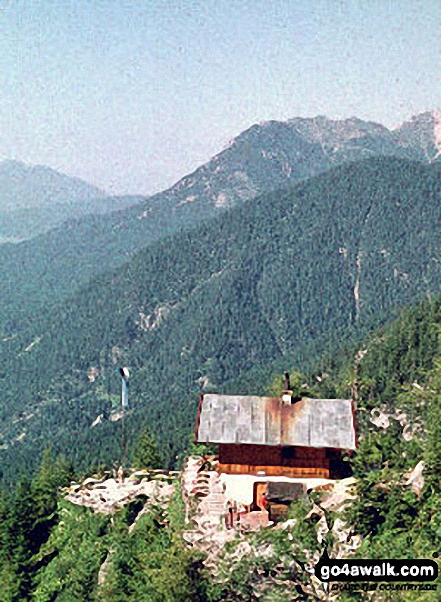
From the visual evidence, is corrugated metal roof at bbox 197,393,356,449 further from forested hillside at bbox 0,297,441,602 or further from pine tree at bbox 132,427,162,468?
pine tree at bbox 132,427,162,468

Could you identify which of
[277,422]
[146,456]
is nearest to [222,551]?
[277,422]

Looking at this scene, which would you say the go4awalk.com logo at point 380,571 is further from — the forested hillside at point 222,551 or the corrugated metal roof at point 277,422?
the corrugated metal roof at point 277,422

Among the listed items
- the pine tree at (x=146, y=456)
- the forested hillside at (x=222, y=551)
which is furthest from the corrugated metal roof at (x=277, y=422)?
the pine tree at (x=146, y=456)

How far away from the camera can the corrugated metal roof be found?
2087 inches

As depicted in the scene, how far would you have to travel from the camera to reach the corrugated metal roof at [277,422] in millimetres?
53000

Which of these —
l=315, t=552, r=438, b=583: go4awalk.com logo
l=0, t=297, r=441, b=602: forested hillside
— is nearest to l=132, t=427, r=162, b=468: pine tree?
l=0, t=297, r=441, b=602: forested hillside

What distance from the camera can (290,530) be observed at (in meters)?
43.9

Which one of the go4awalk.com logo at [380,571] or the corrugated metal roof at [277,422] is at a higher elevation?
the corrugated metal roof at [277,422]

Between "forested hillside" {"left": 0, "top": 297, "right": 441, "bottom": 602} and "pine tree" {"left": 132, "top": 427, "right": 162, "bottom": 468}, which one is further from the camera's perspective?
"pine tree" {"left": 132, "top": 427, "right": 162, "bottom": 468}

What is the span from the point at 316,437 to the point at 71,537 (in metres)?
21.8

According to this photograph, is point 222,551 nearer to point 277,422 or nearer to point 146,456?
point 277,422

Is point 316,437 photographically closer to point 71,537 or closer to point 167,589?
point 167,589

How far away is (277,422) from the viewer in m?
54.3

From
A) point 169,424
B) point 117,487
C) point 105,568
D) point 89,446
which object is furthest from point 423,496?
point 89,446
